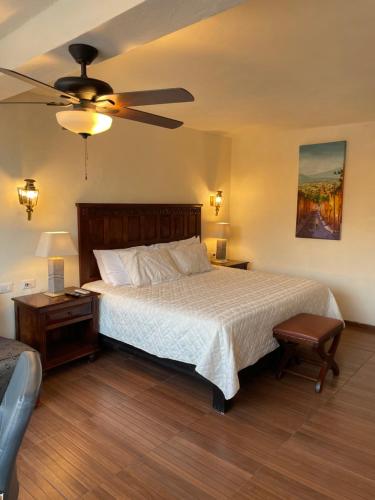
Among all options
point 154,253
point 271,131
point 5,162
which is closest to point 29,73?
point 5,162

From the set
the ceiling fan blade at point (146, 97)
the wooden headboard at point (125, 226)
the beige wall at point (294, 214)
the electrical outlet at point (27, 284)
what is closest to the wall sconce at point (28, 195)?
A: the wooden headboard at point (125, 226)

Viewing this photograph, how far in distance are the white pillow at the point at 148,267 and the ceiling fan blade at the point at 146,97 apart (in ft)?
6.79

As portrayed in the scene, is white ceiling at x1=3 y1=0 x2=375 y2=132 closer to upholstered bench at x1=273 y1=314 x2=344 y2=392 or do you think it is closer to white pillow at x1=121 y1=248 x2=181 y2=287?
white pillow at x1=121 y1=248 x2=181 y2=287

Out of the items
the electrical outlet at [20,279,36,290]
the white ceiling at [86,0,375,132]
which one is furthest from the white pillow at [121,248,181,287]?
the white ceiling at [86,0,375,132]

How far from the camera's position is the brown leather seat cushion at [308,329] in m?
2.92

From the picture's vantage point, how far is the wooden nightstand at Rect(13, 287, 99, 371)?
3139 mm

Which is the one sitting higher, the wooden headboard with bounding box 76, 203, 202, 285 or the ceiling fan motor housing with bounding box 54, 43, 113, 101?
the ceiling fan motor housing with bounding box 54, 43, 113, 101

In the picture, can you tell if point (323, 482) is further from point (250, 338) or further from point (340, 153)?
point (340, 153)

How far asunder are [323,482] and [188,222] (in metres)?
3.60

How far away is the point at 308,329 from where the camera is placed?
302 centimetres

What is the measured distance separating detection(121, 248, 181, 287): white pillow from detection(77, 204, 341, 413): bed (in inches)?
4.7

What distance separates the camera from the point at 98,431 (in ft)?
8.18

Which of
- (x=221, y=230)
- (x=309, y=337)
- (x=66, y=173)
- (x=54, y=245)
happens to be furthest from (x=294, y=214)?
(x=54, y=245)

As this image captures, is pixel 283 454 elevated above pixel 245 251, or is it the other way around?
pixel 245 251
